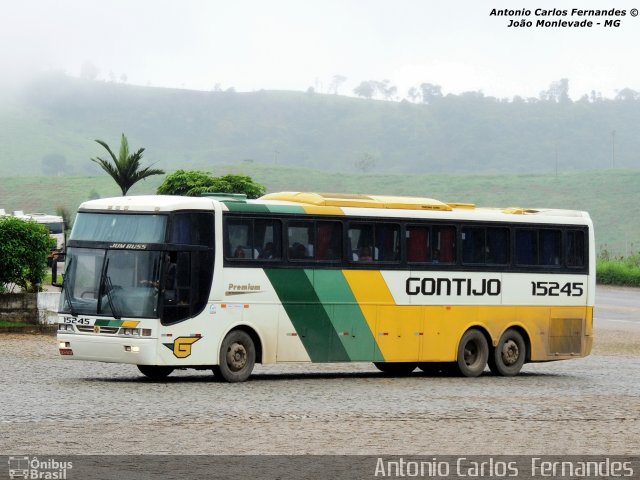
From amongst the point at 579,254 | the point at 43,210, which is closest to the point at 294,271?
the point at 579,254

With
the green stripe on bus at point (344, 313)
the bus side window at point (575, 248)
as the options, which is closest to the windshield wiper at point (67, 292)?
the green stripe on bus at point (344, 313)

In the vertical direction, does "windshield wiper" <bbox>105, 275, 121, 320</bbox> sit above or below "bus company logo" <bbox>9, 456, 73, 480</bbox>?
above

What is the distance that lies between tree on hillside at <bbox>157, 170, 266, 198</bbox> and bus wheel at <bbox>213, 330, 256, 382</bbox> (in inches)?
1403

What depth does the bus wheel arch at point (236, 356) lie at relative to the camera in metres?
21.9

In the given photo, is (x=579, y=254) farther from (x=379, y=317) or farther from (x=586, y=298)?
(x=379, y=317)

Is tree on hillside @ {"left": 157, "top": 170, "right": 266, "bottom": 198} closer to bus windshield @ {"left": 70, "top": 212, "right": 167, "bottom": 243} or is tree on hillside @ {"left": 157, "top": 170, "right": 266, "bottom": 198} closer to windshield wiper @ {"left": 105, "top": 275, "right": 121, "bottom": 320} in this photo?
bus windshield @ {"left": 70, "top": 212, "right": 167, "bottom": 243}

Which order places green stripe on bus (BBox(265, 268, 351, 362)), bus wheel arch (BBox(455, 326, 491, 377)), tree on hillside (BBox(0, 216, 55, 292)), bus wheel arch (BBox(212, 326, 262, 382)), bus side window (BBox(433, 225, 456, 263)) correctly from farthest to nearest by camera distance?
tree on hillside (BBox(0, 216, 55, 292))
bus wheel arch (BBox(455, 326, 491, 377))
bus side window (BBox(433, 225, 456, 263))
green stripe on bus (BBox(265, 268, 351, 362))
bus wheel arch (BBox(212, 326, 262, 382))

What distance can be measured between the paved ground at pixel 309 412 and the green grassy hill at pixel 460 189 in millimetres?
117714

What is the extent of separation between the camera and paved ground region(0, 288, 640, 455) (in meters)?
13.7

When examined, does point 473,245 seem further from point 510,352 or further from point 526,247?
point 510,352

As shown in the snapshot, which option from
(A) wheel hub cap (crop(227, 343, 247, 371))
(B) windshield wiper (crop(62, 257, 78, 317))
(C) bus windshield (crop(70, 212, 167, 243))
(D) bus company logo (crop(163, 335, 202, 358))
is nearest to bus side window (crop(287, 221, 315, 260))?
(A) wheel hub cap (crop(227, 343, 247, 371))

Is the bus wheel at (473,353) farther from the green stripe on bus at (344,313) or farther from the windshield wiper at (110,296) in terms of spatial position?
the windshield wiper at (110,296)

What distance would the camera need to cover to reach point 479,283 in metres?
25.5

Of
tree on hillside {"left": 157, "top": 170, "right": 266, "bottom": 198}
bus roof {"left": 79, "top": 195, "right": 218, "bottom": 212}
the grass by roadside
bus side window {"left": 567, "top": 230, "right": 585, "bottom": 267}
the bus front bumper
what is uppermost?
tree on hillside {"left": 157, "top": 170, "right": 266, "bottom": 198}
